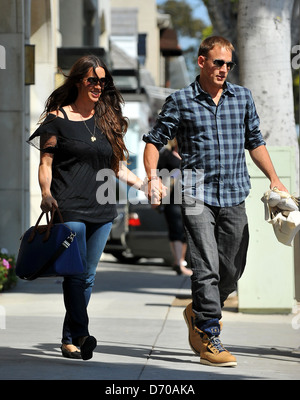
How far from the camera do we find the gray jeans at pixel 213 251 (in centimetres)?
597

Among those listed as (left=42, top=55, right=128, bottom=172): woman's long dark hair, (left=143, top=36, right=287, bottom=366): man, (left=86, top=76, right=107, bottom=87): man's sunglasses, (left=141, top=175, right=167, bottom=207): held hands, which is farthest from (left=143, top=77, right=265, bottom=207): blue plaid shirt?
(left=86, top=76, right=107, bottom=87): man's sunglasses

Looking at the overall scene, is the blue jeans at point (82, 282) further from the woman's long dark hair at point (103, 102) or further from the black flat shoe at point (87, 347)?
the woman's long dark hair at point (103, 102)

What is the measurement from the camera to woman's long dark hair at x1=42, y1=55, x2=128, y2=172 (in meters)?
6.01

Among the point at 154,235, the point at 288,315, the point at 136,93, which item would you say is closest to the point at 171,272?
the point at 154,235

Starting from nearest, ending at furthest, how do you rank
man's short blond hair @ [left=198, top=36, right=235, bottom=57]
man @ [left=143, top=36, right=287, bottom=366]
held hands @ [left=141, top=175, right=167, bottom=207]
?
1. held hands @ [left=141, top=175, right=167, bottom=207]
2. man @ [left=143, top=36, right=287, bottom=366]
3. man's short blond hair @ [left=198, top=36, right=235, bottom=57]

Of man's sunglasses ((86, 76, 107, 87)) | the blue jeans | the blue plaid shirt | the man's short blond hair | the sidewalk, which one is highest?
the man's short blond hair

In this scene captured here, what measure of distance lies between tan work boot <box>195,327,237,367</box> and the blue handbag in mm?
937

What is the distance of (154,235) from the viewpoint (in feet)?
53.4

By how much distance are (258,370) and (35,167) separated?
796 cm

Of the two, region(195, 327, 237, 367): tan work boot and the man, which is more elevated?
the man

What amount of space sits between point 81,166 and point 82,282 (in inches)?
27.5

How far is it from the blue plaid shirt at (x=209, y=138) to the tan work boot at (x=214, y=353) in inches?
32.7

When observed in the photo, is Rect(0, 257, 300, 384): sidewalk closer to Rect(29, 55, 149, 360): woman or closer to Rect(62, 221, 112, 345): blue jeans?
Rect(62, 221, 112, 345): blue jeans

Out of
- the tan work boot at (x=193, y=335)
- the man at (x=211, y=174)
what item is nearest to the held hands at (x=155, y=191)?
the man at (x=211, y=174)
